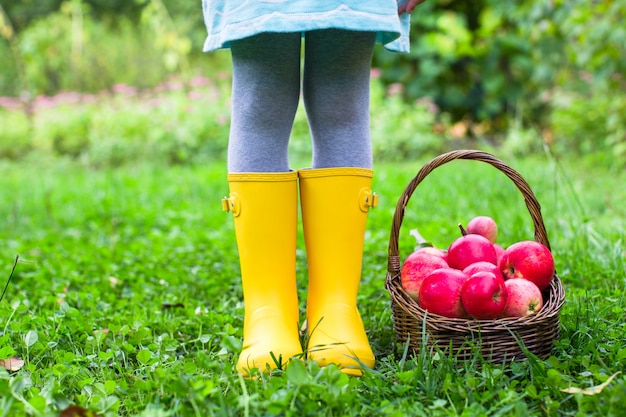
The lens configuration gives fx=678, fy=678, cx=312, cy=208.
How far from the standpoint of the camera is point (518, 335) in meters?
1.27

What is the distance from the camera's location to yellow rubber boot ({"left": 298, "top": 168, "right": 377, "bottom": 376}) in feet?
4.74

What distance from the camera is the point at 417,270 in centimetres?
141

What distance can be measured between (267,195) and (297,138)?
4271mm

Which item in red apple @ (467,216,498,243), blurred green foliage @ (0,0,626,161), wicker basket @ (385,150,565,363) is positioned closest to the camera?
wicker basket @ (385,150,565,363)

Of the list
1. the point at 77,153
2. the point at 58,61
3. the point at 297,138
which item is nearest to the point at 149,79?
the point at 58,61

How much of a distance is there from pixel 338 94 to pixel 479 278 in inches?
19.5

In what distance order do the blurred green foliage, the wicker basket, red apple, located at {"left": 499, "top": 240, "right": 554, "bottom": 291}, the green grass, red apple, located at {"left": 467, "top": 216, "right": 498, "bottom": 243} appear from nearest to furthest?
the green grass, the wicker basket, red apple, located at {"left": 499, "top": 240, "right": 554, "bottom": 291}, red apple, located at {"left": 467, "top": 216, "right": 498, "bottom": 243}, the blurred green foliage

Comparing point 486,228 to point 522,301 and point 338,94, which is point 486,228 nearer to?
point 522,301

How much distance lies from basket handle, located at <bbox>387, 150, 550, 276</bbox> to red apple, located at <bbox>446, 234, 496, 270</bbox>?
116 mm

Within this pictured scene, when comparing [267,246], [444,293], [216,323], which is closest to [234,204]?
[267,246]

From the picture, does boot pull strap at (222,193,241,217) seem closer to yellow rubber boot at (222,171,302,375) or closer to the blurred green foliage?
yellow rubber boot at (222,171,302,375)

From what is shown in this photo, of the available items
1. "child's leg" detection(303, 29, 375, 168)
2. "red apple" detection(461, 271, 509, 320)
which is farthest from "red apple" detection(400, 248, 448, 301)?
"child's leg" detection(303, 29, 375, 168)

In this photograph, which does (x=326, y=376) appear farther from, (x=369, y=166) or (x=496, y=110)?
(x=496, y=110)

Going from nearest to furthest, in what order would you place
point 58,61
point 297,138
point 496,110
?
point 297,138 → point 496,110 → point 58,61
